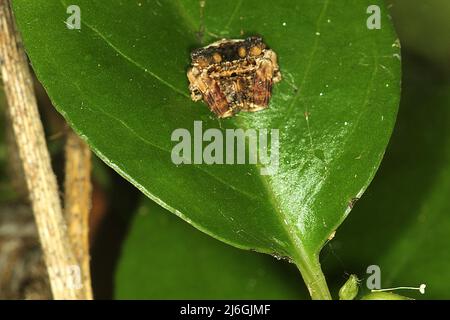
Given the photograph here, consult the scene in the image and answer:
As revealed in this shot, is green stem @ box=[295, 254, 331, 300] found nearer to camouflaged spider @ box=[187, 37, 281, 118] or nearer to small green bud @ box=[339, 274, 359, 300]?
small green bud @ box=[339, 274, 359, 300]

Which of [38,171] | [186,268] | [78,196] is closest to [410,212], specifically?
[186,268]

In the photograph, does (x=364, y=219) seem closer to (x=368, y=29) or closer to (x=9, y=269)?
(x=368, y=29)

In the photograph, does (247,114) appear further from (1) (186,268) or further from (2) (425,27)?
(2) (425,27)

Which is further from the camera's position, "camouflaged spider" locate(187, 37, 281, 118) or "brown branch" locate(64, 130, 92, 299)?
"brown branch" locate(64, 130, 92, 299)

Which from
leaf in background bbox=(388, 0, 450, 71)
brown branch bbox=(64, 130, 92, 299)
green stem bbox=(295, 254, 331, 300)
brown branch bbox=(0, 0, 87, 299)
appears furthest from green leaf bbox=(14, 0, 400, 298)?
leaf in background bbox=(388, 0, 450, 71)

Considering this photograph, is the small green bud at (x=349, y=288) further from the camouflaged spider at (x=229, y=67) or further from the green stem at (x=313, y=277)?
the camouflaged spider at (x=229, y=67)

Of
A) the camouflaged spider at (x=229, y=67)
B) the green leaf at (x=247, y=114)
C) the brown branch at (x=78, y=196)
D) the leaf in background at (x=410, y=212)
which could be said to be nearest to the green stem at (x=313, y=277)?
the green leaf at (x=247, y=114)
